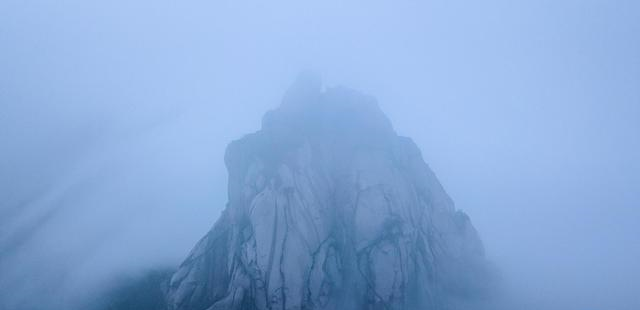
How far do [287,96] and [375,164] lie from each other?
24.5 metres

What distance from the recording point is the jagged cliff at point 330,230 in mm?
46406

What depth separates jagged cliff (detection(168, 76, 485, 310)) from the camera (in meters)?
46.4

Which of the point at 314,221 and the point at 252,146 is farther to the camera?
the point at 252,146

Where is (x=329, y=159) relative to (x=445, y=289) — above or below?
above

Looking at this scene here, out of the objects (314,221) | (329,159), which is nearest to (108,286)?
(314,221)

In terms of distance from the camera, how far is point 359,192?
2158 inches

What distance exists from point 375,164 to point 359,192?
611cm

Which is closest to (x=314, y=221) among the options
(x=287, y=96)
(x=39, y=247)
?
(x=287, y=96)

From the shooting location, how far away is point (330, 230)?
5275cm

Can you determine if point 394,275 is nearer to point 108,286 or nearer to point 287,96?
point 287,96

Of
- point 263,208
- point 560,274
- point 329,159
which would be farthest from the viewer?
point 560,274

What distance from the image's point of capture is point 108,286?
62.8 m

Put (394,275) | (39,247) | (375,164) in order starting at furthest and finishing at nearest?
(39,247)
(375,164)
(394,275)

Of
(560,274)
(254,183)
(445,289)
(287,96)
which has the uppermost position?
(287,96)
